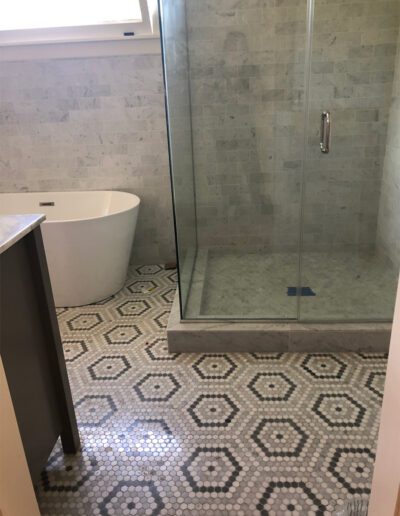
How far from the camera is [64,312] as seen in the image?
2.64 meters

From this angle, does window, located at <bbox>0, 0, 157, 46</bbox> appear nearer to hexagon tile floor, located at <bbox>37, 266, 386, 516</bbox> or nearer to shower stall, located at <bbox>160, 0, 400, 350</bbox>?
shower stall, located at <bbox>160, 0, 400, 350</bbox>

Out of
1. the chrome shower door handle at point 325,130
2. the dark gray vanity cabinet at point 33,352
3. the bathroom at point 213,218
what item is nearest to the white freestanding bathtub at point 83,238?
the bathroom at point 213,218

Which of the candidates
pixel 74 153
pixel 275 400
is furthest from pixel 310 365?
pixel 74 153

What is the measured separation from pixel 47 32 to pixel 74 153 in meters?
0.78

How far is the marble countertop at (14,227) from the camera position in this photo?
1.13 metres

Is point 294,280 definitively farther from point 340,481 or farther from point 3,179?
point 3,179

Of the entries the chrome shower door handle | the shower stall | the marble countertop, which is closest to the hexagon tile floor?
the shower stall

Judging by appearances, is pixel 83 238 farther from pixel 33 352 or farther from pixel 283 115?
pixel 283 115

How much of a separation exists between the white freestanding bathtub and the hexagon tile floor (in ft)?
1.33

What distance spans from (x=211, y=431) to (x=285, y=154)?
2061mm

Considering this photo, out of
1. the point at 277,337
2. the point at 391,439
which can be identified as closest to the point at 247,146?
the point at 277,337

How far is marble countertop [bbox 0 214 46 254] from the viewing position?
113 cm

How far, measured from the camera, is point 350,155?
289 centimetres

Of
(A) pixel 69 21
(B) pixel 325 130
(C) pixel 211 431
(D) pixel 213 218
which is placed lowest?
(C) pixel 211 431
